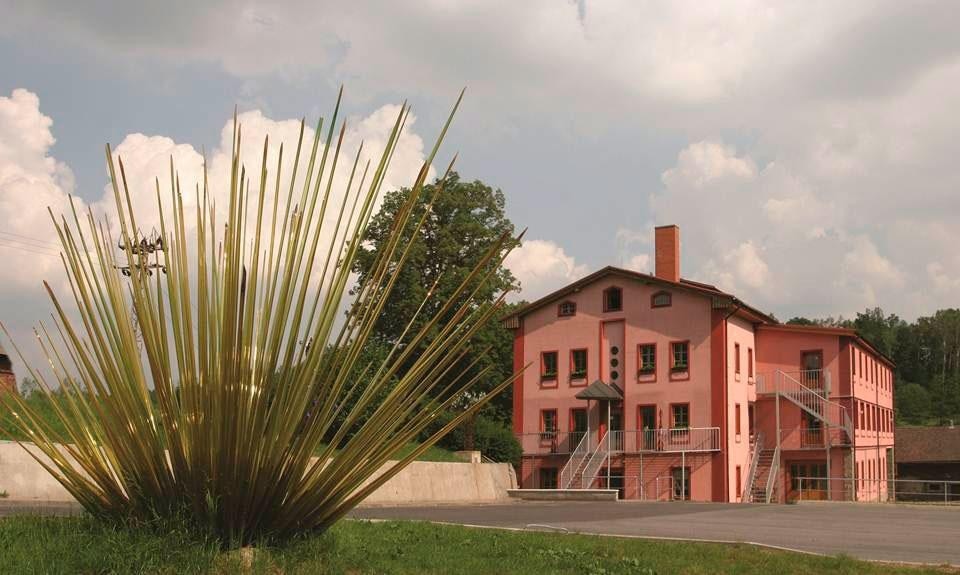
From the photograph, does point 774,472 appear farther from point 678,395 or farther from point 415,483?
point 415,483

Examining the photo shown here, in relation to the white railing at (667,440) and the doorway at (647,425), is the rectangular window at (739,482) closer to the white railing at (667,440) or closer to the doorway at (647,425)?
the white railing at (667,440)

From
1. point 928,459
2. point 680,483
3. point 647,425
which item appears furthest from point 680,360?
point 928,459

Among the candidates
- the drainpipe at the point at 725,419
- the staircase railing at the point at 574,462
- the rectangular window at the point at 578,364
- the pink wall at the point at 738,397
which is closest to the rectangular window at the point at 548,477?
the staircase railing at the point at 574,462

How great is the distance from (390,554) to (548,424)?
3555cm

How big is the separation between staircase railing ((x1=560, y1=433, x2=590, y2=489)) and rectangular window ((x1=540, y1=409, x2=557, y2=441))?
1.53 metres

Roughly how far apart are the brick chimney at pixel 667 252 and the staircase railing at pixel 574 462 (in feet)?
27.8

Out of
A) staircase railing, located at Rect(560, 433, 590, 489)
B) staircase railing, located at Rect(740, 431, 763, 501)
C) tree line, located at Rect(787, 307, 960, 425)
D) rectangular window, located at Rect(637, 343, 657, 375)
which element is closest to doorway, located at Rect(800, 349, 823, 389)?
staircase railing, located at Rect(740, 431, 763, 501)

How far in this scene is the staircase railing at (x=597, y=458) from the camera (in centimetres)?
3996

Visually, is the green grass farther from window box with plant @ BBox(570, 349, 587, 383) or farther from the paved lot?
window box with plant @ BBox(570, 349, 587, 383)

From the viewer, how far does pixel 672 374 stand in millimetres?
40844

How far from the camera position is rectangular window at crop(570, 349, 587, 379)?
43.1 meters

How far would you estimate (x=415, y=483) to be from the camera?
1162 inches

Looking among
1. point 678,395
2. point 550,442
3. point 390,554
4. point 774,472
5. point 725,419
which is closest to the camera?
point 390,554

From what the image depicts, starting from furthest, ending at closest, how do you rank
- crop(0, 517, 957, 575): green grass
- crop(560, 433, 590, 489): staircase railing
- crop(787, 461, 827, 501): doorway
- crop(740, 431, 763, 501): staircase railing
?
1. crop(787, 461, 827, 501): doorway
2. crop(560, 433, 590, 489): staircase railing
3. crop(740, 431, 763, 501): staircase railing
4. crop(0, 517, 957, 575): green grass
